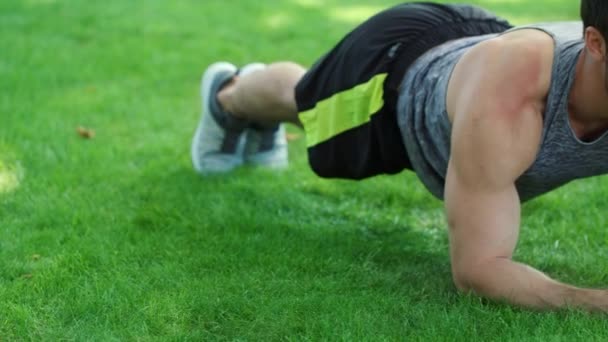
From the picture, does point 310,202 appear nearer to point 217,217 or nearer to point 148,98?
point 217,217

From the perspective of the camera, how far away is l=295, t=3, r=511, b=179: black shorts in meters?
2.67

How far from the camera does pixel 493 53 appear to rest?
7.28ft

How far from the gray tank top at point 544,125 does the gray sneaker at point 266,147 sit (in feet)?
2.84

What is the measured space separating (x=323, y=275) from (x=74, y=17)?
11.7 ft

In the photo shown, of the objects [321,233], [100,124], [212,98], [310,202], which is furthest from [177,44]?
[321,233]

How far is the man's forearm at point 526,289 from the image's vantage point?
2.12m

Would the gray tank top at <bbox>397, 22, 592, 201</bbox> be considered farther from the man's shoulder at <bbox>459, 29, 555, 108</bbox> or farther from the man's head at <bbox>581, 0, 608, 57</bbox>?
the man's head at <bbox>581, 0, 608, 57</bbox>

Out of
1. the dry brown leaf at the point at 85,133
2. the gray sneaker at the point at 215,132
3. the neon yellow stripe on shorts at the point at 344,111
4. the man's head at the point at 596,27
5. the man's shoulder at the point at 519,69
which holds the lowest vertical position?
the dry brown leaf at the point at 85,133

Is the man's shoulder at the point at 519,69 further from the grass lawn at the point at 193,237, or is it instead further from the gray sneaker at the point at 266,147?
the gray sneaker at the point at 266,147

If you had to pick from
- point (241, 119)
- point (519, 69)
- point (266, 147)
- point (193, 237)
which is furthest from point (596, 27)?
point (266, 147)

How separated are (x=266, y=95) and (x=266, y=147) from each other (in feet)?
1.41

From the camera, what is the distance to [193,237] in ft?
9.00

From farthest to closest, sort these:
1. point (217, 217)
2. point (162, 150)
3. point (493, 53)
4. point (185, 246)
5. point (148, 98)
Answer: point (148, 98) → point (162, 150) → point (217, 217) → point (185, 246) → point (493, 53)

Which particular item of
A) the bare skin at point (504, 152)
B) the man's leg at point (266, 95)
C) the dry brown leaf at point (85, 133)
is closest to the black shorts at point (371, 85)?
the man's leg at point (266, 95)
